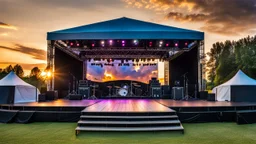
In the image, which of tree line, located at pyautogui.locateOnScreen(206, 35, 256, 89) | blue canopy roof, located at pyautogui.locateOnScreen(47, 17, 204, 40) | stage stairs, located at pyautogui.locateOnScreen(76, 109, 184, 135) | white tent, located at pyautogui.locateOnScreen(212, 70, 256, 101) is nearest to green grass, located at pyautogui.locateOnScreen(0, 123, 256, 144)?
stage stairs, located at pyautogui.locateOnScreen(76, 109, 184, 135)

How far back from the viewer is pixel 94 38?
37.2 feet

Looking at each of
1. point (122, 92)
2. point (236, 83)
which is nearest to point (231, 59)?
point (236, 83)

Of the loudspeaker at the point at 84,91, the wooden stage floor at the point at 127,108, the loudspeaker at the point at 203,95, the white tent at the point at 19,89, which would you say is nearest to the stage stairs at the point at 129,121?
the wooden stage floor at the point at 127,108

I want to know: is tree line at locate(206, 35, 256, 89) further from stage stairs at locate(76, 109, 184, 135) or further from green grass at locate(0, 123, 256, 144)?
stage stairs at locate(76, 109, 184, 135)

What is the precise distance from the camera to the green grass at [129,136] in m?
5.19

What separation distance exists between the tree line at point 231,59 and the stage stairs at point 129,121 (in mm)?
20464

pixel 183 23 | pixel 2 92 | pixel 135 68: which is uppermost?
pixel 183 23

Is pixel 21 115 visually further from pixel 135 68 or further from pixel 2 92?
pixel 135 68

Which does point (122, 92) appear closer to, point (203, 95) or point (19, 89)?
point (203, 95)

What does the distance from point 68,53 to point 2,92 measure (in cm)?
505

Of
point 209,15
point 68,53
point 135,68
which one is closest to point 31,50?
point 68,53

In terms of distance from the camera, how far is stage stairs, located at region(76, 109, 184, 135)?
612 cm

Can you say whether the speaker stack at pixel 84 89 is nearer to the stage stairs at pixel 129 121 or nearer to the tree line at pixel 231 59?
the stage stairs at pixel 129 121

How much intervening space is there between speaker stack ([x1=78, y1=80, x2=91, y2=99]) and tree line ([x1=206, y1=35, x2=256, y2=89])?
18015 millimetres
